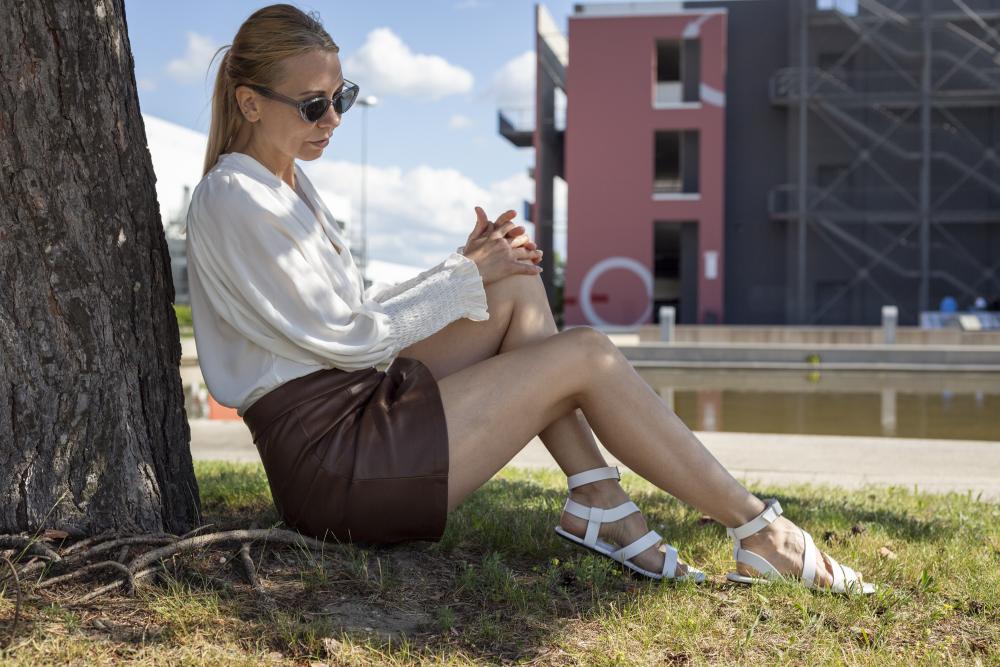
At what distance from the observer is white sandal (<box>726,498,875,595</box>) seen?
217cm

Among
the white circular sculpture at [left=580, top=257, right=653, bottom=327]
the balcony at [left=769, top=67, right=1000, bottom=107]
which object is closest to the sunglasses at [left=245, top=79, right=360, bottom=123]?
the white circular sculpture at [left=580, top=257, right=653, bottom=327]

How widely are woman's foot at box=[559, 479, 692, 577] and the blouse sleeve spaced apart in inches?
21.1

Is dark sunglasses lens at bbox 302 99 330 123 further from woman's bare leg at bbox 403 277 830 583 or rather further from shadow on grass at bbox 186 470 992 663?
shadow on grass at bbox 186 470 992 663

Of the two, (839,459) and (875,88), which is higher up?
(875,88)

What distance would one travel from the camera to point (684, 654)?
189 centimetres

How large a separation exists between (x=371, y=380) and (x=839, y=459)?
3.58 m

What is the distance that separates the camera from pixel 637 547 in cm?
223

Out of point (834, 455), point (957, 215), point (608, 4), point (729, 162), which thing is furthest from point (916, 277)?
point (834, 455)

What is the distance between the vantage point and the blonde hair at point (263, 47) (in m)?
2.22

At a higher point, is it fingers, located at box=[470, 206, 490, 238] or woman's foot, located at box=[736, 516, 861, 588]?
fingers, located at box=[470, 206, 490, 238]

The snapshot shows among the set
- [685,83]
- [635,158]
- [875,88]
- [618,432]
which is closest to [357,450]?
[618,432]

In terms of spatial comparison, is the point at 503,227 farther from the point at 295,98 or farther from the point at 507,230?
the point at 295,98

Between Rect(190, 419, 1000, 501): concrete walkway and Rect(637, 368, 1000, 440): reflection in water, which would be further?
Rect(637, 368, 1000, 440): reflection in water

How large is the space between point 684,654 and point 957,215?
2299cm
